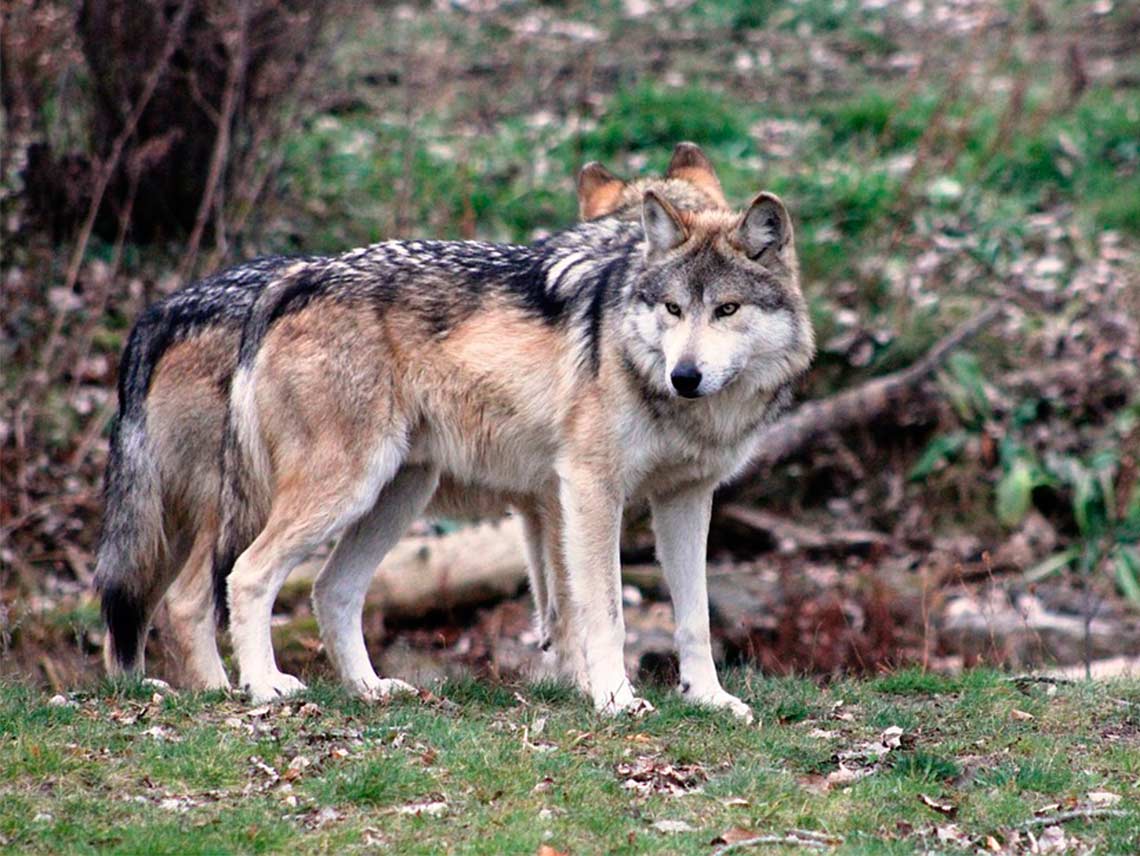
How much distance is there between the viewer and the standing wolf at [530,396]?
5922mm

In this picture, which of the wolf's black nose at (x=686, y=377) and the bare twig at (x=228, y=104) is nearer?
the wolf's black nose at (x=686, y=377)

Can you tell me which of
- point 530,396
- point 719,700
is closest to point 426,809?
point 719,700

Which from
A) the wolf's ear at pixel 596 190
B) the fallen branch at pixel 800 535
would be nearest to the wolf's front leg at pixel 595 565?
the wolf's ear at pixel 596 190

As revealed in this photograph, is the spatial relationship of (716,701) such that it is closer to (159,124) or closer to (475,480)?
(475,480)

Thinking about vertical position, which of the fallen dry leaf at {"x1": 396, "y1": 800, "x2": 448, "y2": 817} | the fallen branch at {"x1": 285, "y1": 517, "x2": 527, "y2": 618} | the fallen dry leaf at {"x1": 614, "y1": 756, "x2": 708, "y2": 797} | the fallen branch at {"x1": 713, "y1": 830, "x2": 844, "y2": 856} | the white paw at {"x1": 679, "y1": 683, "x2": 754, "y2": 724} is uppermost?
the fallen dry leaf at {"x1": 396, "y1": 800, "x2": 448, "y2": 817}

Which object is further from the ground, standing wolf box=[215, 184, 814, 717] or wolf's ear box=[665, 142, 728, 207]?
wolf's ear box=[665, 142, 728, 207]

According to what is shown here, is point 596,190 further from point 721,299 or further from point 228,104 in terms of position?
point 228,104

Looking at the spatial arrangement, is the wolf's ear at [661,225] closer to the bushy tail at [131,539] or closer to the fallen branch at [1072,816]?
the bushy tail at [131,539]

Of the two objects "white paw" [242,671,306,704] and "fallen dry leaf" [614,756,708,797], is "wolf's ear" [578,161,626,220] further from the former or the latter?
"fallen dry leaf" [614,756,708,797]

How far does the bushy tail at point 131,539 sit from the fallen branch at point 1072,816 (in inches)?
147

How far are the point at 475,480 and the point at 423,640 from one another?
9.63 ft

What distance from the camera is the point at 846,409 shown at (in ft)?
37.7

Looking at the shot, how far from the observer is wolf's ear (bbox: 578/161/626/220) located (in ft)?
25.7

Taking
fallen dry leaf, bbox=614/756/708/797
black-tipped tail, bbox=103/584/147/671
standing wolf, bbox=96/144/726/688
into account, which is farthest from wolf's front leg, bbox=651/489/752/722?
black-tipped tail, bbox=103/584/147/671
